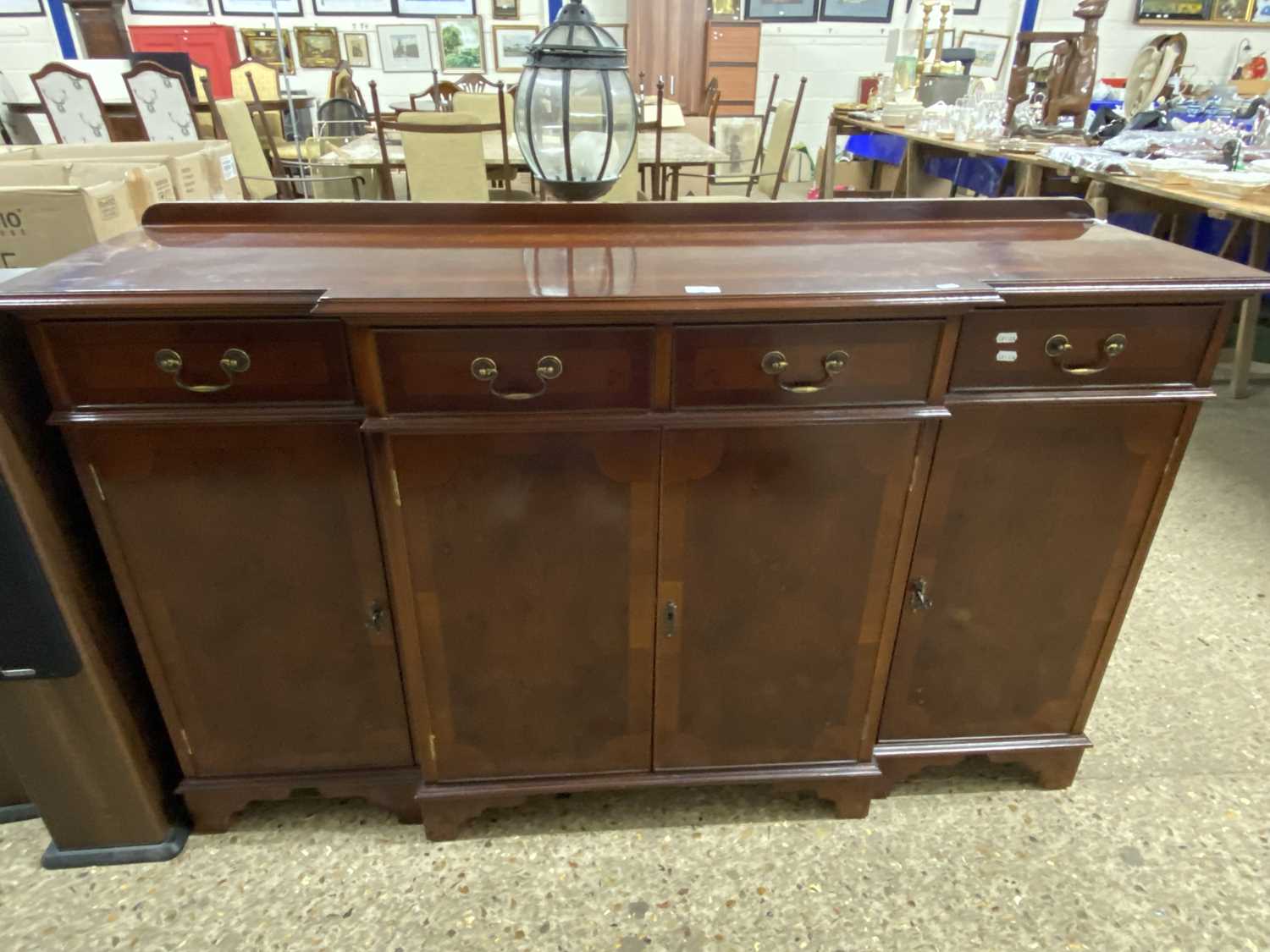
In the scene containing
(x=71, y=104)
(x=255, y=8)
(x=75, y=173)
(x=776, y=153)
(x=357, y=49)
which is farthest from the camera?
(x=357, y=49)

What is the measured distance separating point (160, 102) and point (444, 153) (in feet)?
8.54

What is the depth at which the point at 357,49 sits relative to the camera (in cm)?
641

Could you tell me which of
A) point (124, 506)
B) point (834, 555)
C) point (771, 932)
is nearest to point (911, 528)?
point (834, 555)

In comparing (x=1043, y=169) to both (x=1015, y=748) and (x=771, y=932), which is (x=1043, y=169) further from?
(x=771, y=932)

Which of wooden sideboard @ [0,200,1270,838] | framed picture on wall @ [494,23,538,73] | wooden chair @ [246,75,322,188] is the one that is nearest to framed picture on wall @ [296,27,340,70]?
wooden chair @ [246,75,322,188]

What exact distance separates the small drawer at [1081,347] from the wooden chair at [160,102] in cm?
497

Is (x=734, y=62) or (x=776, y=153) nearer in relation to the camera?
(x=776, y=153)

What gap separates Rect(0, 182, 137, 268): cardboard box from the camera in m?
1.45

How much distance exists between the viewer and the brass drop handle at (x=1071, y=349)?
1.00m

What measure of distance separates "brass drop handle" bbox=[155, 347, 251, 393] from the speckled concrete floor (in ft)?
2.57

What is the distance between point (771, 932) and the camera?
1.14 metres

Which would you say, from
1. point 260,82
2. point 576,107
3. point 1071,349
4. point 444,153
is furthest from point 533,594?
point 260,82

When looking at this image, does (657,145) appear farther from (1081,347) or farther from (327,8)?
(327,8)

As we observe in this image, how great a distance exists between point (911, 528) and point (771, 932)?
2.06ft
